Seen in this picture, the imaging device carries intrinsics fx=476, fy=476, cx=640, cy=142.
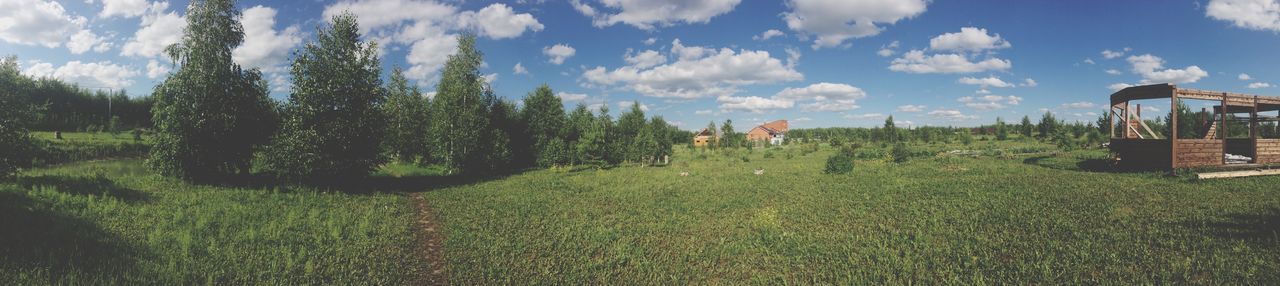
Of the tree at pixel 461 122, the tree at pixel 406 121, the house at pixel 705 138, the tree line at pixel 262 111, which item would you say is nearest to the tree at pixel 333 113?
the tree line at pixel 262 111

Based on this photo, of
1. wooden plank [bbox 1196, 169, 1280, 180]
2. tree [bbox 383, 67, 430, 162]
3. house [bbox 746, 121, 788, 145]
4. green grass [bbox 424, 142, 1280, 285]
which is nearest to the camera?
green grass [bbox 424, 142, 1280, 285]

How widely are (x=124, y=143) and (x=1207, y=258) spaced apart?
2737 inches

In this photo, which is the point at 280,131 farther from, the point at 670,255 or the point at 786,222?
the point at 786,222

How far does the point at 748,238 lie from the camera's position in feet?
33.7

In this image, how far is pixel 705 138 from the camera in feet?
369

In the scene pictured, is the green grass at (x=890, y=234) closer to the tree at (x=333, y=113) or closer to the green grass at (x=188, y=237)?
the green grass at (x=188, y=237)

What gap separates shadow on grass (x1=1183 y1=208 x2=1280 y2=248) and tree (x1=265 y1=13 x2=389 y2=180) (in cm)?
2515

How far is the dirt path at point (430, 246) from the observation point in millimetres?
8539

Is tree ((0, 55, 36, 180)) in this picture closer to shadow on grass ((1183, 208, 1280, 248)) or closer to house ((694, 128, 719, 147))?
shadow on grass ((1183, 208, 1280, 248))

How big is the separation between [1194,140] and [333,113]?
33841 mm

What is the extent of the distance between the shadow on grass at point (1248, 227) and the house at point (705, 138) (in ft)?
194

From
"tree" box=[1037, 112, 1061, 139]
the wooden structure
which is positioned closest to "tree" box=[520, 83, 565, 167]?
the wooden structure

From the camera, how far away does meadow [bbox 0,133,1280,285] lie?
780cm

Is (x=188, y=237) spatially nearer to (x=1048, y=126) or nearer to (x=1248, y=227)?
(x=1248, y=227)
